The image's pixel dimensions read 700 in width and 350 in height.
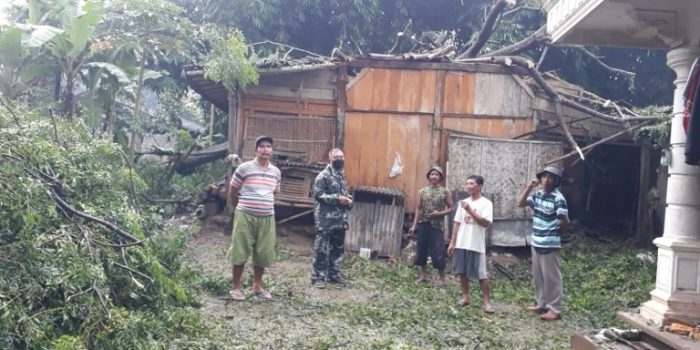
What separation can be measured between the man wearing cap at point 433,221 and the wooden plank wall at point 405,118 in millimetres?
2584

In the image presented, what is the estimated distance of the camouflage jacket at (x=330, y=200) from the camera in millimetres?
7809

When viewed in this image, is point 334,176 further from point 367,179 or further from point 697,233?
point 697,233

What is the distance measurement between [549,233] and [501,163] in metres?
4.07

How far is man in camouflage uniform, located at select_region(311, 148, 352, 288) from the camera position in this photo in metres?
7.82

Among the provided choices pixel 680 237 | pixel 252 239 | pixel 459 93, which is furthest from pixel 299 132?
pixel 680 237

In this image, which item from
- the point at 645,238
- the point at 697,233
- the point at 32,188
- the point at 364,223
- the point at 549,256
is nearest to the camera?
the point at 32,188

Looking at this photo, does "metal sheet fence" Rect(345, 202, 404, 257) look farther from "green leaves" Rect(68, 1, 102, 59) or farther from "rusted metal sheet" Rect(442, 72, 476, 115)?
"green leaves" Rect(68, 1, 102, 59)

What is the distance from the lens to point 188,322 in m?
5.28

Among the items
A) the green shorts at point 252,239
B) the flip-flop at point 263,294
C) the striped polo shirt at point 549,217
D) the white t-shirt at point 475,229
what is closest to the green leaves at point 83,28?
the green shorts at point 252,239

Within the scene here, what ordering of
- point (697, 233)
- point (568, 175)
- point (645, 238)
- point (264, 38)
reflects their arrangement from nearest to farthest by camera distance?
point (697, 233) → point (645, 238) → point (568, 175) → point (264, 38)

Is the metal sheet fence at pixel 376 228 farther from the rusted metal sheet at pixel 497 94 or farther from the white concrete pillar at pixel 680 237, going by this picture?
the white concrete pillar at pixel 680 237

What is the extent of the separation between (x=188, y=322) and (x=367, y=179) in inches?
238

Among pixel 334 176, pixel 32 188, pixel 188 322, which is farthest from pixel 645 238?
pixel 32 188

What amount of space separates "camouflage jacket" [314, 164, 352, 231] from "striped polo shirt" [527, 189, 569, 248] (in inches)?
94.5
